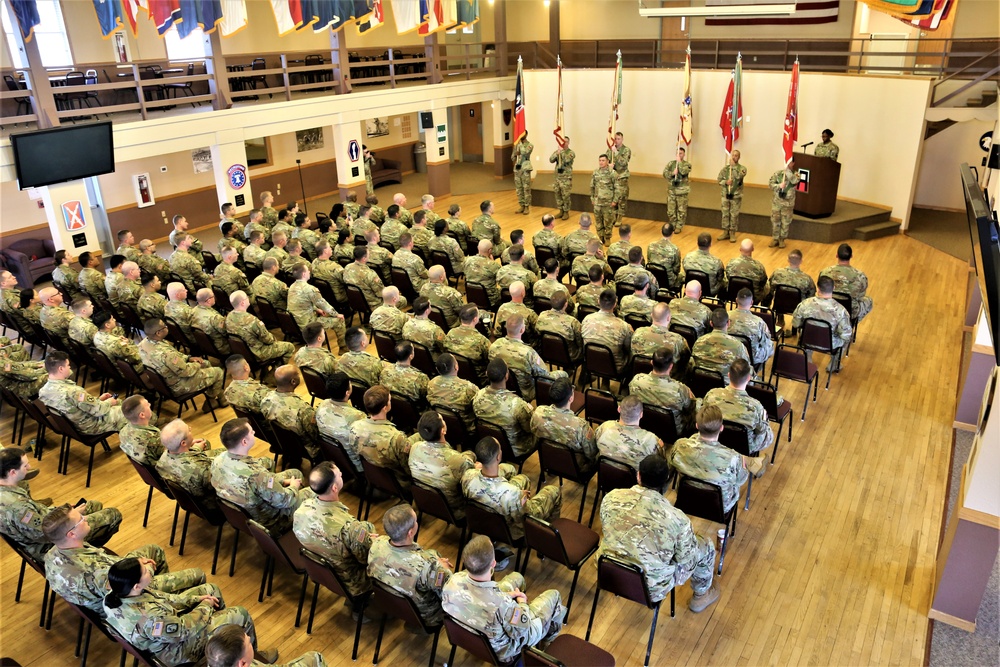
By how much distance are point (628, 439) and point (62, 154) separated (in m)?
9.15

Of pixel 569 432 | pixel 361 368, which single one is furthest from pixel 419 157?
pixel 569 432

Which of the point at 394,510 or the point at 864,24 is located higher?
the point at 864,24

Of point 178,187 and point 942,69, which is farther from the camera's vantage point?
point 178,187

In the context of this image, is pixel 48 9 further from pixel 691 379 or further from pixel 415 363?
pixel 691 379

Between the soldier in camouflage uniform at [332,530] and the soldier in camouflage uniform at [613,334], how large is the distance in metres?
3.36

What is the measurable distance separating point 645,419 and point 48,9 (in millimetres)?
13455

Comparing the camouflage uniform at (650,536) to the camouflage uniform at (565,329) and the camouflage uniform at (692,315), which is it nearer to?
the camouflage uniform at (565,329)

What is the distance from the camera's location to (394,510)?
395 centimetres

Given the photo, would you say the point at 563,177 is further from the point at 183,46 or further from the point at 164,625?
the point at 164,625

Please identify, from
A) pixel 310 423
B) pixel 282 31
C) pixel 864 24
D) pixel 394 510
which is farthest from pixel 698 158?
pixel 394 510

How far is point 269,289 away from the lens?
859 cm

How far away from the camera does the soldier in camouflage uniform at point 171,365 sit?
22.5 ft

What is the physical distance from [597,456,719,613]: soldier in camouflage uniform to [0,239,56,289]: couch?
37.1 ft

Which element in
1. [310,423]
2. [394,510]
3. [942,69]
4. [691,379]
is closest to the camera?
[394,510]
